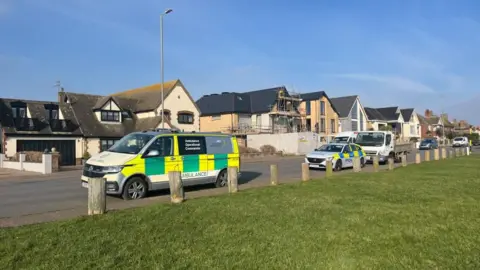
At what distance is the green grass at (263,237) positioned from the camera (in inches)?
205

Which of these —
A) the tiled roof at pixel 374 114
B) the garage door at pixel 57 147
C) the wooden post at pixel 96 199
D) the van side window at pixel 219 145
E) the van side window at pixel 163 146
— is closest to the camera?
the wooden post at pixel 96 199

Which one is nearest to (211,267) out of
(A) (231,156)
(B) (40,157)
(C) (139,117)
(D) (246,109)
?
(A) (231,156)

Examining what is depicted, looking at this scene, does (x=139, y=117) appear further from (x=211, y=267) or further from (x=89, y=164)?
(x=211, y=267)

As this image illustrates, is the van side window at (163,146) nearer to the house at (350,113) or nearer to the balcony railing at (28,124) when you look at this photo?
the balcony railing at (28,124)

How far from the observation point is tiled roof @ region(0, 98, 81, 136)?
31.5m

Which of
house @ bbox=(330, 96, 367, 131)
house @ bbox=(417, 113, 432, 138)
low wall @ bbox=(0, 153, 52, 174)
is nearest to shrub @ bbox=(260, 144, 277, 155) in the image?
low wall @ bbox=(0, 153, 52, 174)

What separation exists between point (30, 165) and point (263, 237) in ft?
78.1

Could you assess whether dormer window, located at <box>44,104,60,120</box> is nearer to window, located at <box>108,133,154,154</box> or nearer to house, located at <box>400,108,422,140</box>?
window, located at <box>108,133,154,154</box>

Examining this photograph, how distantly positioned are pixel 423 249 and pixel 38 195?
11.7 m

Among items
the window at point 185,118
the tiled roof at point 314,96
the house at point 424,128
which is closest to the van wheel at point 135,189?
the window at point 185,118

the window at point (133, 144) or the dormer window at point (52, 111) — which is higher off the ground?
the dormer window at point (52, 111)

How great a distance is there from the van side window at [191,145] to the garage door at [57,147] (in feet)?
78.8

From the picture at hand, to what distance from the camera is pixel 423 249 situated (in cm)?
575

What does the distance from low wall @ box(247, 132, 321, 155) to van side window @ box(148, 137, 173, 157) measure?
3423 cm
